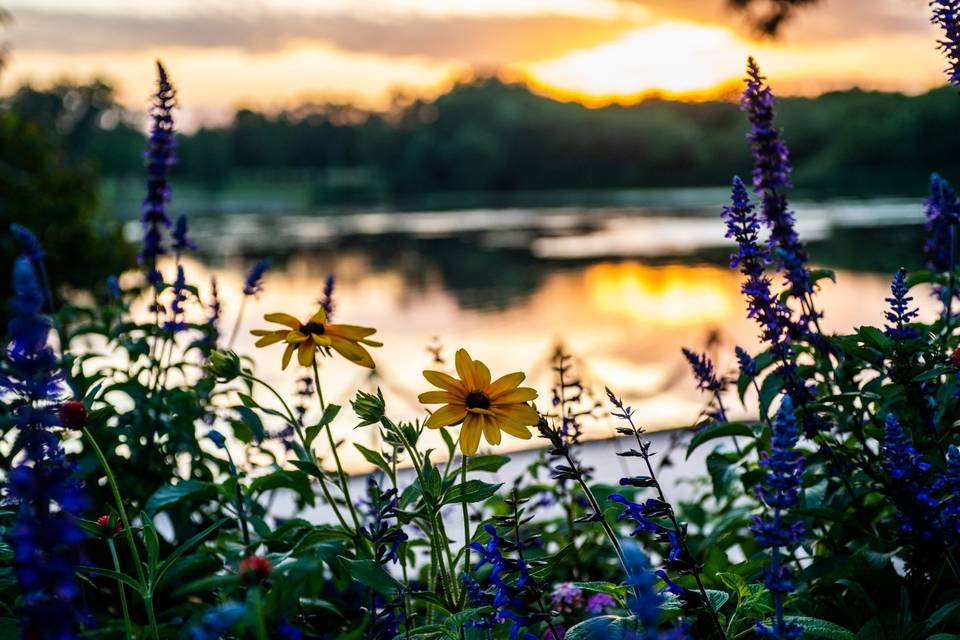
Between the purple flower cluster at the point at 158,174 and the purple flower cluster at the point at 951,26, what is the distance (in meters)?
1.89

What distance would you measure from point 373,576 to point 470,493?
0.71 ft

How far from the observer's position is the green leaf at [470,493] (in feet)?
5.36

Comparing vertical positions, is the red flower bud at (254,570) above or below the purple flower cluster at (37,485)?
below

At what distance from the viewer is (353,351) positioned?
1.70 metres

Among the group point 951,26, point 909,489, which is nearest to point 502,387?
point 909,489

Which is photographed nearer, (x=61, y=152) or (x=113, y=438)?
(x=113, y=438)

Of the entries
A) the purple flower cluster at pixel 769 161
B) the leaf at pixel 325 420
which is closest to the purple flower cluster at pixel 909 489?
the purple flower cluster at pixel 769 161

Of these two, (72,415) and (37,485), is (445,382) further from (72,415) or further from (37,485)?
(37,485)

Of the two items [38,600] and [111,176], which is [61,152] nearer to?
[38,600]

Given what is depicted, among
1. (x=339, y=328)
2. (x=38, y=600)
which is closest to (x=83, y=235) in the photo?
(x=339, y=328)

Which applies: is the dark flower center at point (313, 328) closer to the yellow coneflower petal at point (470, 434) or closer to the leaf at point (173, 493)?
the yellow coneflower petal at point (470, 434)

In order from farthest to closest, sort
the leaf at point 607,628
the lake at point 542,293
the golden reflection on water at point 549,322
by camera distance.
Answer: the lake at point 542,293 → the golden reflection on water at point 549,322 → the leaf at point 607,628

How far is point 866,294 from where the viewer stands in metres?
15.0

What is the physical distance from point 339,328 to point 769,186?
102 centimetres
